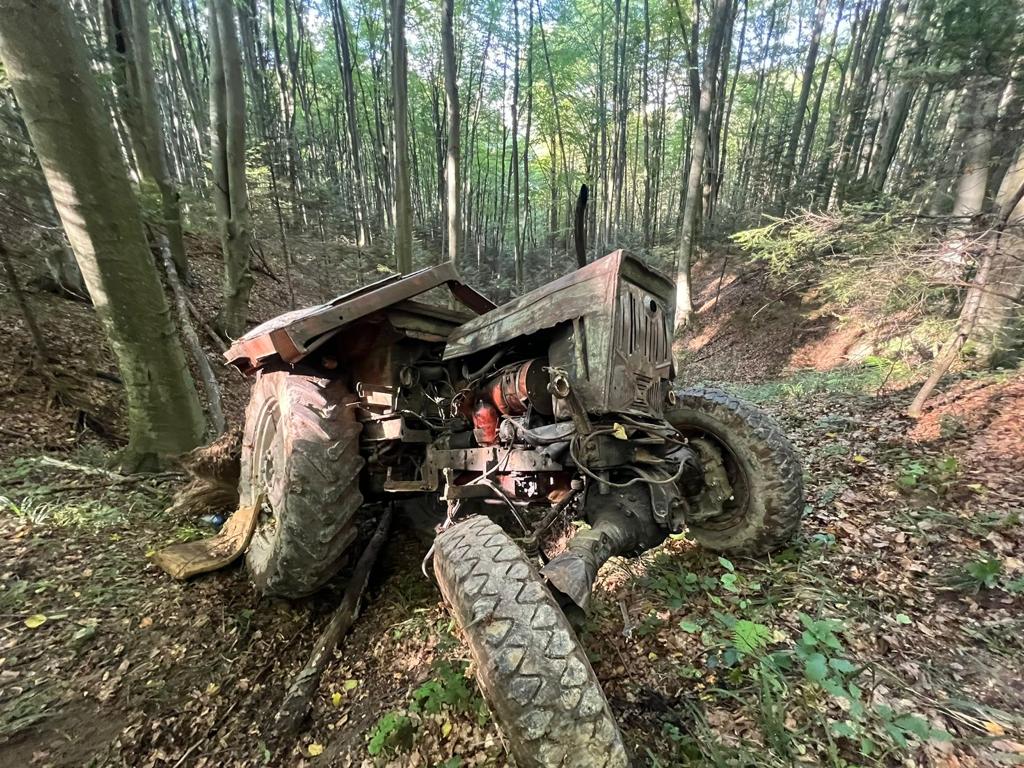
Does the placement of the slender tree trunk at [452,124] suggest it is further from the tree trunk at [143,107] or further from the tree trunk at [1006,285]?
the tree trunk at [1006,285]

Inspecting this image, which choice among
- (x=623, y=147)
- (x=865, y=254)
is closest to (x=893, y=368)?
(x=865, y=254)

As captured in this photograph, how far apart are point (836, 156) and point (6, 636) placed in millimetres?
14194

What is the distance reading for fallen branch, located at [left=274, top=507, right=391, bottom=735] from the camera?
1.97 meters

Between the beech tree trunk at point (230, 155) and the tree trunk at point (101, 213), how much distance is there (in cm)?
309

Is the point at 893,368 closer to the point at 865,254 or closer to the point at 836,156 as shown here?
the point at 865,254

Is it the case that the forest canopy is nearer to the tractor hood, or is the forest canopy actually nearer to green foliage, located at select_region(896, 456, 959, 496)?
green foliage, located at select_region(896, 456, 959, 496)

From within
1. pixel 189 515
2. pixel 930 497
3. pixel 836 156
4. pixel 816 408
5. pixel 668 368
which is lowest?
pixel 816 408

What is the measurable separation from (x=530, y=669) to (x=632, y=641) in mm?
961

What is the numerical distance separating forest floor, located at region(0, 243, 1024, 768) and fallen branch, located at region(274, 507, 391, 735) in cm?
6

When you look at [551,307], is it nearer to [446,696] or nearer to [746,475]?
[746,475]

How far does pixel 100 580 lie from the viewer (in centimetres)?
256

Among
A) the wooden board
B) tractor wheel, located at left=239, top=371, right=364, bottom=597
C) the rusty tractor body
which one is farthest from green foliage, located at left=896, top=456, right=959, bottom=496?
the wooden board

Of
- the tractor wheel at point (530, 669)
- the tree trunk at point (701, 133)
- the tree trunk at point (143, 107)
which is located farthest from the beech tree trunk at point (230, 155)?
the tree trunk at point (701, 133)

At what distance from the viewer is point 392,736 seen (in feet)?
5.70
